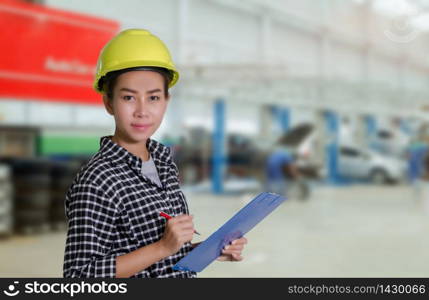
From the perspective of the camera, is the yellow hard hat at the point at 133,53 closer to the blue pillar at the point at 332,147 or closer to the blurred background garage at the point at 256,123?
the blurred background garage at the point at 256,123

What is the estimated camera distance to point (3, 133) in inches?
272

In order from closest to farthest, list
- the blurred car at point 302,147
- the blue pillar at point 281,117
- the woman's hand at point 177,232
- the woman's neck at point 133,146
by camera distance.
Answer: the woman's hand at point 177,232
the woman's neck at point 133,146
the blurred car at point 302,147
the blue pillar at point 281,117

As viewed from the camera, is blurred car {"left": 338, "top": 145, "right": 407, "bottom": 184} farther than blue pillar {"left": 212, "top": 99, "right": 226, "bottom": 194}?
Yes

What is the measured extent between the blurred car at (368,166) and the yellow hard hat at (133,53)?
15324 millimetres

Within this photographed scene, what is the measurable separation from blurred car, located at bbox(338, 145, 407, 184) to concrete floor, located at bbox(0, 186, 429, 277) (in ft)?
18.2

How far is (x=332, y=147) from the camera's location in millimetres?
15906

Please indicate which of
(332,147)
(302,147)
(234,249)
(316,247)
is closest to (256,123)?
(332,147)

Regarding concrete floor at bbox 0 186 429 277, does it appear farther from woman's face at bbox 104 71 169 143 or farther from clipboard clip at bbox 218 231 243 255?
woman's face at bbox 104 71 169 143

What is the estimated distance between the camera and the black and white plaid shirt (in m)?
1.04

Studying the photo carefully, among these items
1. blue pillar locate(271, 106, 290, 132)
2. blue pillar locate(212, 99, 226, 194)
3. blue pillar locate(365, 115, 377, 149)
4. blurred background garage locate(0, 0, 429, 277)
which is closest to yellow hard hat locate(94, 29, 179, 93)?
blurred background garage locate(0, 0, 429, 277)

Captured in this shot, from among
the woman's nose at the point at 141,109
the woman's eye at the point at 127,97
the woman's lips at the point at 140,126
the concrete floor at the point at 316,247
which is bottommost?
the concrete floor at the point at 316,247

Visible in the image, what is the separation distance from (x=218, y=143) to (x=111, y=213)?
11.7 meters

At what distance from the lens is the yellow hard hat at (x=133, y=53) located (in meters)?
1.07

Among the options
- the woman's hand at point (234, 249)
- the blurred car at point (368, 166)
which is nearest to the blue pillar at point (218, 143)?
the blurred car at point (368, 166)
